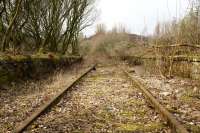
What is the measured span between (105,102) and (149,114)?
1.53 m

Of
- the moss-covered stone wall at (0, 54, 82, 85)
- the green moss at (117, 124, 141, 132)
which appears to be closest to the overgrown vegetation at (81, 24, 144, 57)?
the moss-covered stone wall at (0, 54, 82, 85)

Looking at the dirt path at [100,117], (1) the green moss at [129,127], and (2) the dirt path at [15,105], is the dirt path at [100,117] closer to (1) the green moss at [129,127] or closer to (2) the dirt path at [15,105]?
(1) the green moss at [129,127]

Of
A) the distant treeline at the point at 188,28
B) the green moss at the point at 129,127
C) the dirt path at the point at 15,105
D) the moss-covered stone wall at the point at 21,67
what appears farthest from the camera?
the distant treeline at the point at 188,28

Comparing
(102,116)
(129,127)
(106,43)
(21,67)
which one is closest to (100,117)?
(102,116)

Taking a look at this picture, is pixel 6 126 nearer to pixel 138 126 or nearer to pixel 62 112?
pixel 62 112

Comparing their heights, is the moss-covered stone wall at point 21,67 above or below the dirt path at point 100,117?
above

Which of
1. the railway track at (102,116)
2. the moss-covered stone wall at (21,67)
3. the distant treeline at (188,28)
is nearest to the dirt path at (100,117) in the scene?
the railway track at (102,116)

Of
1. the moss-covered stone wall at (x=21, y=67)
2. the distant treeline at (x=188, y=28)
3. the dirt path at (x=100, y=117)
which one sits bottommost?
the dirt path at (x=100, y=117)

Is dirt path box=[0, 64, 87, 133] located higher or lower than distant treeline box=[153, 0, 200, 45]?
lower

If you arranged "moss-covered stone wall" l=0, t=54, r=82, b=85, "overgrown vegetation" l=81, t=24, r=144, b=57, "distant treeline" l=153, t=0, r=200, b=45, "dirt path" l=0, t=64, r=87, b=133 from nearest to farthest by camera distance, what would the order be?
"dirt path" l=0, t=64, r=87, b=133, "moss-covered stone wall" l=0, t=54, r=82, b=85, "distant treeline" l=153, t=0, r=200, b=45, "overgrown vegetation" l=81, t=24, r=144, b=57

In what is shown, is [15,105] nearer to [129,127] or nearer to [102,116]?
[102,116]

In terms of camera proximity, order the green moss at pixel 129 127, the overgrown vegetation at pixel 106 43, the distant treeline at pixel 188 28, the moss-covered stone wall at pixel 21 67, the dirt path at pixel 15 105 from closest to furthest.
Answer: the green moss at pixel 129 127
the dirt path at pixel 15 105
the moss-covered stone wall at pixel 21 67
the distant treeline at pixel 188 28
the overgrown vegetation at pixel 106 43

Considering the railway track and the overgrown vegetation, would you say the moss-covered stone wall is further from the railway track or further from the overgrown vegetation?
the overgrown vegetation

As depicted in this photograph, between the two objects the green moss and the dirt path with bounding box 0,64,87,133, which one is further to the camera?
the dirt path with bounding box 0,64,87,133
